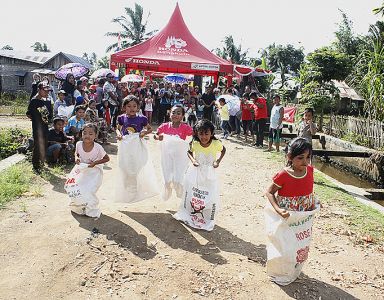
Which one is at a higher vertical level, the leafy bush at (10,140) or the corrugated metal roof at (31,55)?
the corrugated metal roof at (31,55)

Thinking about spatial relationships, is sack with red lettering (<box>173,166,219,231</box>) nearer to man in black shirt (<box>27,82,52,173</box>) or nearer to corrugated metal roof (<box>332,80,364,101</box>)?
man in black shirt (<box>27,82,52,173</box>)

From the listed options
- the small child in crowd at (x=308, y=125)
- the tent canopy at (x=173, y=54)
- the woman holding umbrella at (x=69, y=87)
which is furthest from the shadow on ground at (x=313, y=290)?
the tent canopy at (x=173, y=54)

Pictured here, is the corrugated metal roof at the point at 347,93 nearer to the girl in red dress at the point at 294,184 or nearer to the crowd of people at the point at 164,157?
the crowd of people at the point at 164,157

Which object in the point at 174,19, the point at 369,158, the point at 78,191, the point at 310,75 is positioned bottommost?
the point at 369,158

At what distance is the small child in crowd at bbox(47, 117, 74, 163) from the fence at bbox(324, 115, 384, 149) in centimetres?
926

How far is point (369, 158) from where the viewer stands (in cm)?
1114

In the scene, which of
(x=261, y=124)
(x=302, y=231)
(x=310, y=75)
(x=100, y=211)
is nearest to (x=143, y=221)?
(x=100, y=211)

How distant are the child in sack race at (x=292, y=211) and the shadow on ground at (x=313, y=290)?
0.11 metres

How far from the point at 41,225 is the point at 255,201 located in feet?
11.1

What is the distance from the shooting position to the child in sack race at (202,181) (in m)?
4.54

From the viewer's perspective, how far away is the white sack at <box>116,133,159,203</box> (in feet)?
16.8

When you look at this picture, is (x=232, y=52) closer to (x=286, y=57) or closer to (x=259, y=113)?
(x=286, y=57)

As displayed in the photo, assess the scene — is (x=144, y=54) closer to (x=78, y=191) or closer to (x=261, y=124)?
(x=261, y=124)

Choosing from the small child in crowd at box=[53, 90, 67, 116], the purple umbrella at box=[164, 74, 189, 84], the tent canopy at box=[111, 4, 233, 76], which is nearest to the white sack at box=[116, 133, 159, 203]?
the small child in crowd at box=[53, 90, 67, 116]
